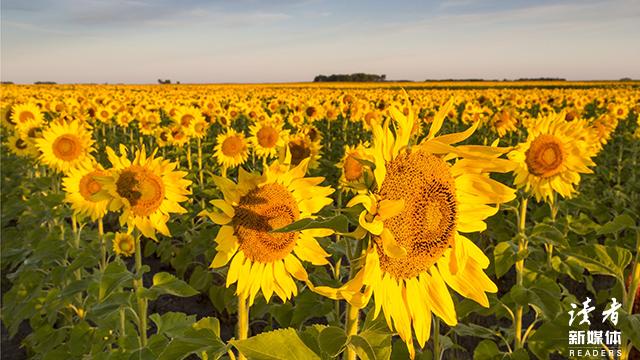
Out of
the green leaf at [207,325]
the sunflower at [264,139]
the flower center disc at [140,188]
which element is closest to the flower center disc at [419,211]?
the green leaf at [207,325]

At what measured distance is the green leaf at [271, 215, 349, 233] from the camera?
1.35m

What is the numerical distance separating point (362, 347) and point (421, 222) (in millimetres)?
455

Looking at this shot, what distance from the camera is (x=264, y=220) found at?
2.44m

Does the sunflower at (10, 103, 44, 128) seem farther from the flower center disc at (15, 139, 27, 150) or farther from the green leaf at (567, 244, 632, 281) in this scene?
the green leaf at (567, 244, 632, 281)

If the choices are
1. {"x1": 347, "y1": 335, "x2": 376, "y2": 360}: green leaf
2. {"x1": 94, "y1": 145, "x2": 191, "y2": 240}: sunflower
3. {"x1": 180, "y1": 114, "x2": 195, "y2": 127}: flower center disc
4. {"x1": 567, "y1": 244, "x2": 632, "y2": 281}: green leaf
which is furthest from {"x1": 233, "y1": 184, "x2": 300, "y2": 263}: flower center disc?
{"x1": 180, "y1": 114, "x2": 195, "y2": 127}: flower center disc

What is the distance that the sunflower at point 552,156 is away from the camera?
4.98 m

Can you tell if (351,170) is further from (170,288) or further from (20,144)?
(20,144)

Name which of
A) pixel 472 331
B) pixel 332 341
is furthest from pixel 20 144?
pixel 332 341

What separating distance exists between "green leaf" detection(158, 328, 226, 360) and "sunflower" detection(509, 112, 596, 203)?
143 inches

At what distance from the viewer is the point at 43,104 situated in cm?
1438

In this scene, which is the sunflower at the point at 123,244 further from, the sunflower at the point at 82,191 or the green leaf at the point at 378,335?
the green leaf at the point at 378,335

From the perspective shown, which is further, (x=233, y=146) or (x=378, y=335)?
(x=233, y=146)

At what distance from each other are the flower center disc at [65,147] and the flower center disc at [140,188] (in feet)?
9.70

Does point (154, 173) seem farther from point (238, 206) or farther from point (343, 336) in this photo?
point (343, 336)
